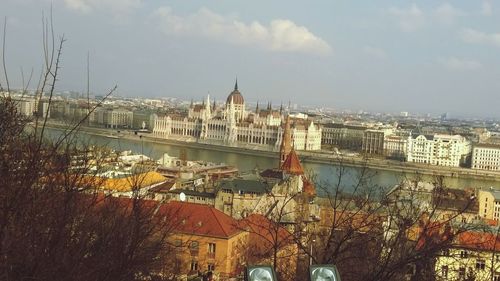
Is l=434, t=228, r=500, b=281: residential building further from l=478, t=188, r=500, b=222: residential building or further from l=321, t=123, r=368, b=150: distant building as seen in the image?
l=321, t=123, r=368, b=150: distant building

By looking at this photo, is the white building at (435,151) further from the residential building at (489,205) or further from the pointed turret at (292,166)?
the pointed turret at (292,166)

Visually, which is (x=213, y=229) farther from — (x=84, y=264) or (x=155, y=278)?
(x=84, y=264)

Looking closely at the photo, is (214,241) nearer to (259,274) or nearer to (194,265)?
(194,265)

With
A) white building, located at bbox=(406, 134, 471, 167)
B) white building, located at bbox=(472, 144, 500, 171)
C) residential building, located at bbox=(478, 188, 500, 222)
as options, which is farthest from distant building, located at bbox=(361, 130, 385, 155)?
residential building, located at bbox=(478, 188, 500, 222)

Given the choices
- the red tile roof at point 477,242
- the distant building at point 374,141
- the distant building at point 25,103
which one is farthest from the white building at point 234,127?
the distant building at point 25,103

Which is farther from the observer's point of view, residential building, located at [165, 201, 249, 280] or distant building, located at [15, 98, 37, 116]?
residential building, located at [165, 201, 249, 280]

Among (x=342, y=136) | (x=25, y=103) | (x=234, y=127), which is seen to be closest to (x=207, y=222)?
(x=25, y=103)

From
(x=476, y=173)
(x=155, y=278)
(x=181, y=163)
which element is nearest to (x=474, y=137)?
Result: (x=476, y=173)
